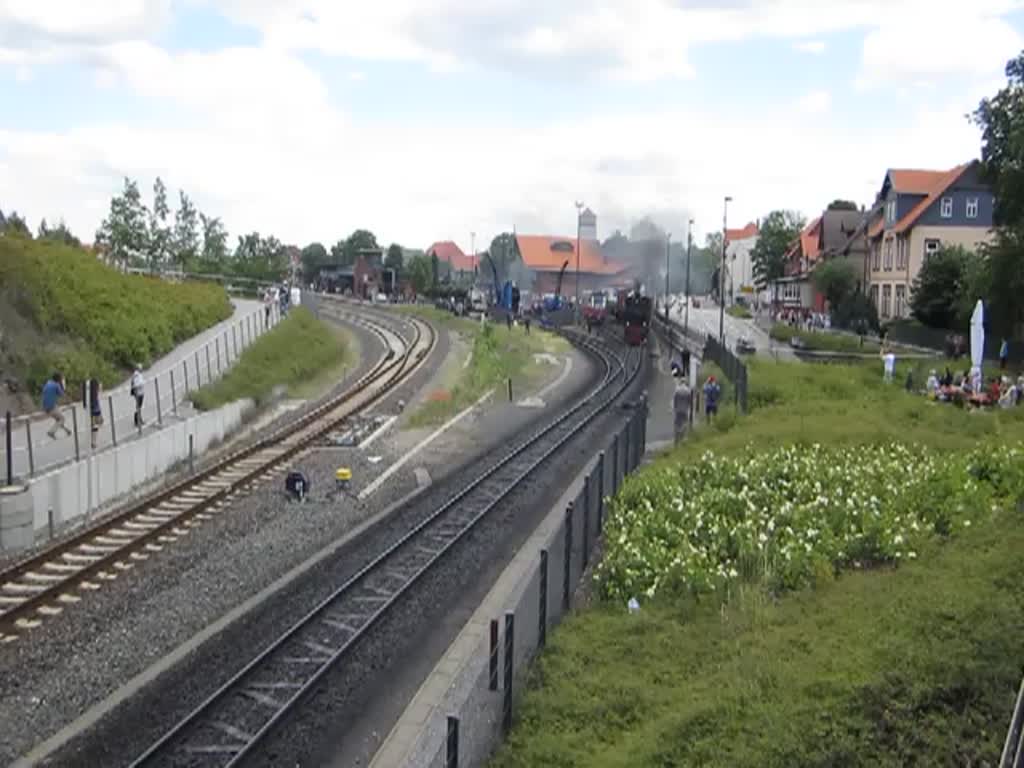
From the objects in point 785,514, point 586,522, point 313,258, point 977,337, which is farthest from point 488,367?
point 313,258

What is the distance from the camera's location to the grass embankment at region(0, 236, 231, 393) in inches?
1106

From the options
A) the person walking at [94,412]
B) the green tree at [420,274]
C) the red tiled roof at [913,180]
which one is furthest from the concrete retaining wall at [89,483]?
the green tree at [420,274]

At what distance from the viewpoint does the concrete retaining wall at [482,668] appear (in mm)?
9383

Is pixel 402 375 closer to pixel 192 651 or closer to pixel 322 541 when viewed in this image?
pixel 322 541

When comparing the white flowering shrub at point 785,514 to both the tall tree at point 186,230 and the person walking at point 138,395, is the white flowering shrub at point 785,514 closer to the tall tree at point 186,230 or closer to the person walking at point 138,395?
the person walking at point 138,395

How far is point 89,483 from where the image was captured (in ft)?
65.8

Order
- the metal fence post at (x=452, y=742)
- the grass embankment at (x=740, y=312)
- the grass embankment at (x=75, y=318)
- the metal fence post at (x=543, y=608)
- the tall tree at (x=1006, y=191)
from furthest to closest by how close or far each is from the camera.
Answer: the grass embankment at (x=740, y=312) < the tall tree at (x=1006, y=191) < the grass embankment at (x=75, y=318) < the metal fence post at (x=543, y=608) < the metal fence post at (x=452, y=742)

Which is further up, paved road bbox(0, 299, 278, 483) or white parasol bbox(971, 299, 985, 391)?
white parasol bbox(971, 299, 985, 391)

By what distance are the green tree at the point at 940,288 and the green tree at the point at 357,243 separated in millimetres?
96664

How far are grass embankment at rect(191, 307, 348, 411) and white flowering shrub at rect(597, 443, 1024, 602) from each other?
16496 mm

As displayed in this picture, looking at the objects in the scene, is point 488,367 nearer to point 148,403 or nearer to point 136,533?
point 148,403

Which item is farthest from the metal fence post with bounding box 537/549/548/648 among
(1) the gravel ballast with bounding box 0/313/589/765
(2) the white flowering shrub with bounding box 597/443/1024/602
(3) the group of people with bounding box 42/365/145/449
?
(3) the group of people with bounding box 42/365/145/449

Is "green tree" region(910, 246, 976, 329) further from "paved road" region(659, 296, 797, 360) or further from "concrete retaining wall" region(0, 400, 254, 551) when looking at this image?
"concrete retaining wall" region(0, 400, 254, 551)

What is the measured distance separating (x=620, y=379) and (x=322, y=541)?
25.1 m
